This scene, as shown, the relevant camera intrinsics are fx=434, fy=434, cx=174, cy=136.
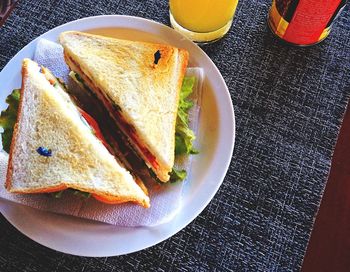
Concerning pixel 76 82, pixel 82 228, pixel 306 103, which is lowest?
pixel 82 228

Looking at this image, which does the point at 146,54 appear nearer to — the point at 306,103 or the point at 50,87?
the point at 50,87

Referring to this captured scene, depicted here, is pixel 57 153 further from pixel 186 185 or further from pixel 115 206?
pixel 186 185

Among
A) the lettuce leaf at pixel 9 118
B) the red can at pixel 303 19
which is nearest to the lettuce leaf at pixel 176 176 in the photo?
the lettuce leaf at pixel 9 118

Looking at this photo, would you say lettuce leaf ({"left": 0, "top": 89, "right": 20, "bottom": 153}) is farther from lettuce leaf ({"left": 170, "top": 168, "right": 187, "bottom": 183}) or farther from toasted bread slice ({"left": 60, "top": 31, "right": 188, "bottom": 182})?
lettuce leaf ({"left": 170, "top": 168, "right": 187, "bottom": 183})

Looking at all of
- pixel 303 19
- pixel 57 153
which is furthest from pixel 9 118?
pixel 303 19

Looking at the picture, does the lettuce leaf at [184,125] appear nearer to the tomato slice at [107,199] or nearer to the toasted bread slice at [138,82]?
the toasted bread slice at [138,82]

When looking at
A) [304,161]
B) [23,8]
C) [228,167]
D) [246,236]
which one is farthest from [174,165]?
[23,8]

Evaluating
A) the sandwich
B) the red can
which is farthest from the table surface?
the sandwich
